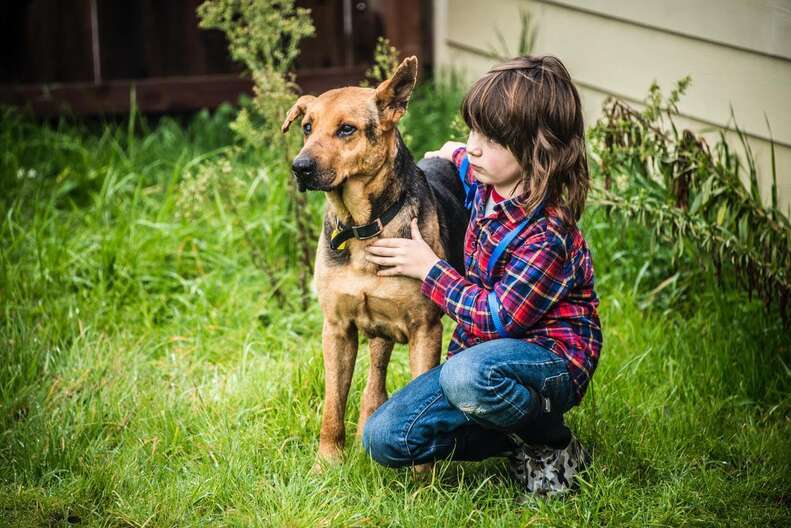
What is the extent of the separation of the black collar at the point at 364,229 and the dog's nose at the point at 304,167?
1.08 ft

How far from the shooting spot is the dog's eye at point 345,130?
3078 millimetres

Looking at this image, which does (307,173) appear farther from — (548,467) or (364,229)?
(548,467)

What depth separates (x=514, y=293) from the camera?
9.57 ft

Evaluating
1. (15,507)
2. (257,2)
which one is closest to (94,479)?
(15,507)

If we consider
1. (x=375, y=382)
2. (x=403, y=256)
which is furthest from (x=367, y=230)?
(x=375, y=382)

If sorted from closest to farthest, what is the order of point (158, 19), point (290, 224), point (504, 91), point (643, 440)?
point (504, 91)
point (643, 440)
point (290, 224)
point (158, 19)

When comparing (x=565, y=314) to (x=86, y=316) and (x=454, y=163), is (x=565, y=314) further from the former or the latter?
(x=86, y=316)

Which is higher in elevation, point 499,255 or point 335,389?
point 499,255

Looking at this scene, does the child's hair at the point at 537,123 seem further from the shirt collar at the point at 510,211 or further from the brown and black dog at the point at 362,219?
the brown and black dog at the point at 362,219

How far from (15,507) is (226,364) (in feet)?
Result: 4.25

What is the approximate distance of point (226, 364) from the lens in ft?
13.9

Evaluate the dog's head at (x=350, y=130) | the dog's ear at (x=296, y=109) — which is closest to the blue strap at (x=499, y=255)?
the dog's head at (x=350, y=130)

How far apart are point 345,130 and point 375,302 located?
0.62m

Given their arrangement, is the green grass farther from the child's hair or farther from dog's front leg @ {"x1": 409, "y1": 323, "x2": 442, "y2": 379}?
the child's hair
